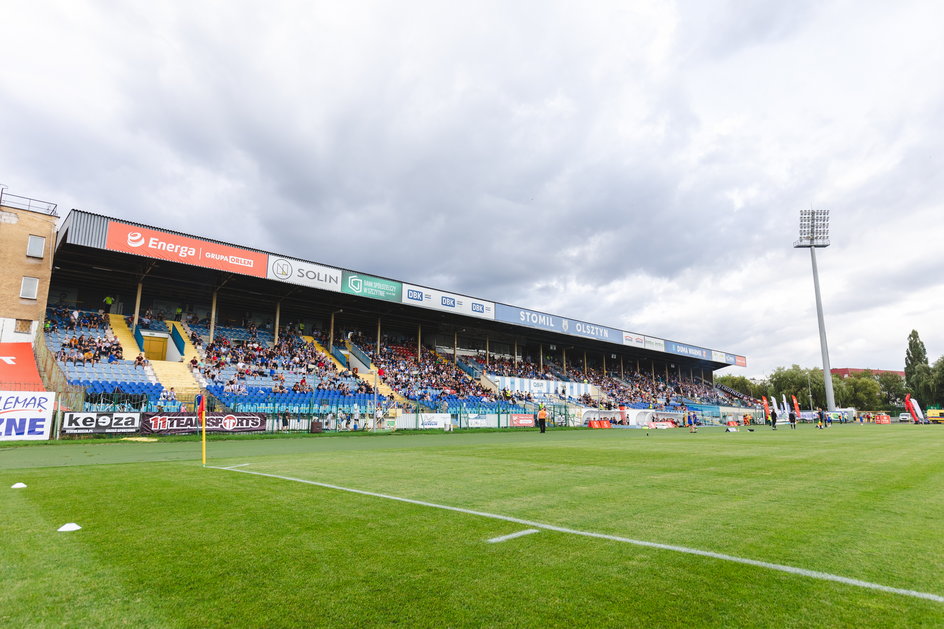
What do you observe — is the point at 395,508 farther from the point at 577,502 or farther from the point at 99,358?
the point at 99,358

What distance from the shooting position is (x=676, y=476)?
9.39m

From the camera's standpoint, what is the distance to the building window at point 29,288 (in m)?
29.5

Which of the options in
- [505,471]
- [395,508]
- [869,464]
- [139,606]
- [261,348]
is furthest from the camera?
[261,348]

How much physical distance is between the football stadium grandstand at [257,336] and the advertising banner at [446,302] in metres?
0.13

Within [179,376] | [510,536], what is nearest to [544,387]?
[179,376]

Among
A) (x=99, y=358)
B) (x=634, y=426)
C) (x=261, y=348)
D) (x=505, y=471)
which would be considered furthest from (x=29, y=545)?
(x=634, y=426)

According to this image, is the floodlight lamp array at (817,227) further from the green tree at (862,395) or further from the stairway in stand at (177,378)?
the stairway in stand at (177,378)

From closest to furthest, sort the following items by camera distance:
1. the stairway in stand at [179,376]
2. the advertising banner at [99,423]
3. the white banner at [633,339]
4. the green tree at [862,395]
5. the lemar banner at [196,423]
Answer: the advertising banner at [99,423] < the lemar banner at [196,423] < the stairway in stand at [179,376] < the white banner at [633,339] < the green tree at [862,395]

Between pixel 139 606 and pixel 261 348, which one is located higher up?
pixel 261 348

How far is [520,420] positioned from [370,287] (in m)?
15.6

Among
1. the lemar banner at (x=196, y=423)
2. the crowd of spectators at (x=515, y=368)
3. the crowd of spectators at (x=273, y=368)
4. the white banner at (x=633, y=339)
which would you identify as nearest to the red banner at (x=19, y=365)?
the lemar banner at (x=196, y=423)

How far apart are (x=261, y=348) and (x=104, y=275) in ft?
36.4

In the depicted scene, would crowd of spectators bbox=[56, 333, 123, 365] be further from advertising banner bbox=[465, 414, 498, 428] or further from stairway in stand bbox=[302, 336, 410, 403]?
advertising banner bbox=[465, 414, 498, 428]

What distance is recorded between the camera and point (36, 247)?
99.5ft
